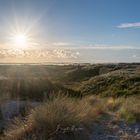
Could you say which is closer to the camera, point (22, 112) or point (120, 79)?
point (22, 112)

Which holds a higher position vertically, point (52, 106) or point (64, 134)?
point (52, 106)

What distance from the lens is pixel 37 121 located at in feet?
27.0

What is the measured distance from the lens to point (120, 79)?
149 feet

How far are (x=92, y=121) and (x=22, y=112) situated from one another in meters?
5.66

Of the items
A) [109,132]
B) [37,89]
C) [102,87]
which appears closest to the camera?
[109,132]

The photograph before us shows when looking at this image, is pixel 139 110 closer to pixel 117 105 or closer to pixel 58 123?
pixel 117 105

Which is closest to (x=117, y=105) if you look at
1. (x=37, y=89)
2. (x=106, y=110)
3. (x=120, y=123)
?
(x=106, y=110)

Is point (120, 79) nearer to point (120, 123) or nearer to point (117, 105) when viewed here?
point (117, 105)

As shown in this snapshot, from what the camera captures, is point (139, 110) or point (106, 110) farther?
point (106, 110)

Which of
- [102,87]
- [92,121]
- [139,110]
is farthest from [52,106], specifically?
[102,87]

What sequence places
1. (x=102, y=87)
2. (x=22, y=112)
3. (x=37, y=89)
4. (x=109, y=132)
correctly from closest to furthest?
(x=109, y=132) → (x=22, y=112) → (x=37, y=89) → (x=102, y=87)

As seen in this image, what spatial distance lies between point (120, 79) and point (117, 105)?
108 feet

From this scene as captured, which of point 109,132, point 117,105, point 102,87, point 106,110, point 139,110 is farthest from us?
point 102,87

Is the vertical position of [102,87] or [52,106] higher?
[52,106]
